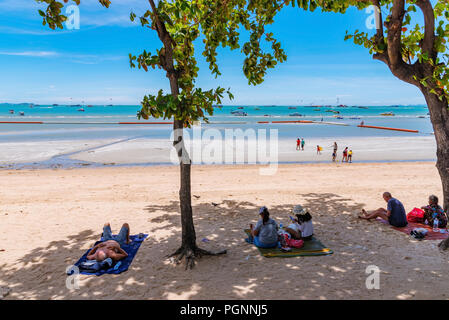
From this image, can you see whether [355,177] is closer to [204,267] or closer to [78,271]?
[204,267]

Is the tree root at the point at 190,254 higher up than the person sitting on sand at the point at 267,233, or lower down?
lower down

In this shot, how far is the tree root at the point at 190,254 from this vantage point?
678cm

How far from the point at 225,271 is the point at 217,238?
1889 mm

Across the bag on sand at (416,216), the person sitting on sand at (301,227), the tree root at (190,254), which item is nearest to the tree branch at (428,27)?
the person sitting on sand at (301,227)

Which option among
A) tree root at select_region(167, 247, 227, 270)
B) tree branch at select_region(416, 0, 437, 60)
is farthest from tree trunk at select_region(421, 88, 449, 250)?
tree root at select_region(167, 247, 227, 270)

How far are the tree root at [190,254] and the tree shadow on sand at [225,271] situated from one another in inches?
5.7

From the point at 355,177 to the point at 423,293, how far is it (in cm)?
1172

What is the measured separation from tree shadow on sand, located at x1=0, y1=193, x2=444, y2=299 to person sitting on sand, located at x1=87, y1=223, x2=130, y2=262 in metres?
0.42

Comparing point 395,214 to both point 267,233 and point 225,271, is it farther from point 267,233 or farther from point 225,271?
point 225,271

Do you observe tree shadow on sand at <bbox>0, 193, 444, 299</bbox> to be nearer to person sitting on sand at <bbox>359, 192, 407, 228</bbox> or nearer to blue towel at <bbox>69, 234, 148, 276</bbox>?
blue towel at <bbox>69, 234, 148, 276</bbox>

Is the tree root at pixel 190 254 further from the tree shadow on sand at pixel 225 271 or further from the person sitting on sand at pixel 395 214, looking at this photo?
the person sitting on sand at pixel 395 214

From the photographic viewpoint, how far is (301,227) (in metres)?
7.79

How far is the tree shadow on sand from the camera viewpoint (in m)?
5.62
